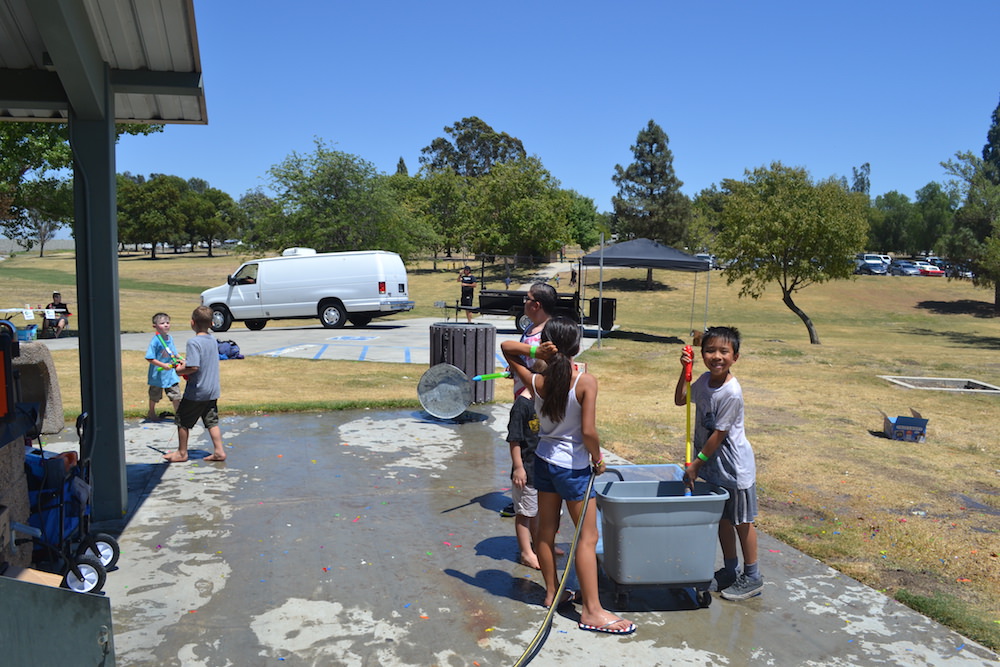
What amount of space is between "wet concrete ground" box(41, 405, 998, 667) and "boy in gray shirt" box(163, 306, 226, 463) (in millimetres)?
365

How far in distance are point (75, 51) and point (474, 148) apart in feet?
292

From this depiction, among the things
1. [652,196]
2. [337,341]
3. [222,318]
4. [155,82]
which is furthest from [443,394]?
[652,196]

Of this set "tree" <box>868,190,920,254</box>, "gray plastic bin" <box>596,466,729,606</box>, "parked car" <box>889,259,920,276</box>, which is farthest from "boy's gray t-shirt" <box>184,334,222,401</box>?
"tree" <box>868,190,920,254</box>

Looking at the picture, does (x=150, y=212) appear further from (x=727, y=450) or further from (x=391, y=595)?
(x=727, y=450)

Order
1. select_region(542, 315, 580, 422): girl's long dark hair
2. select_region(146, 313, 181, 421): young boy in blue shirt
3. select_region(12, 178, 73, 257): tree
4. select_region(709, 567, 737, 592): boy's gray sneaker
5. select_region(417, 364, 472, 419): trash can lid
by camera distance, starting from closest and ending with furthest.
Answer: select_region(542, 315, 580, 422): girl's long dark hair < select_region(709, 567, 737, 592): boy's gray sneaker < select_region(146, 313, 181, 421): young boy in blue shirt < select_region(417, 364, 472, 419): trash can lid < select_region(12, 178, 73, 257): tree

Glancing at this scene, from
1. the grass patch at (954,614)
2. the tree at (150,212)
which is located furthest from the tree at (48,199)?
the tree at (150,212)

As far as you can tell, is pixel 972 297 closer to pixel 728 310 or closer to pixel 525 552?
pixel 728 310

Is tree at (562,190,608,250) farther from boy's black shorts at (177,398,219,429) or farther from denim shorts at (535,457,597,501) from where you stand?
denim shorts at (535,457,597,501)

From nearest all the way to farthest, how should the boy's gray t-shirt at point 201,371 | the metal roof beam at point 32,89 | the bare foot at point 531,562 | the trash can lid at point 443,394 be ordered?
the bare foot at point 531,562 → the metal roof beam at point 32,89 → the boy's gray t-shirt at point 201,371 → the trash can lid at point 443,394

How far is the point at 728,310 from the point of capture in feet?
132

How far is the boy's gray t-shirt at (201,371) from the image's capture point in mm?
7066

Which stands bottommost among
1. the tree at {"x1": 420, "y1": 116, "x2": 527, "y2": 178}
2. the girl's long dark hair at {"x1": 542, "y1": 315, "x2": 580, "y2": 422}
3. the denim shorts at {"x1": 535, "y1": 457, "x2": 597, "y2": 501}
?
the denim shorts at {"x1": 535, "y1": 457, "x2": 597, "y2": 501}

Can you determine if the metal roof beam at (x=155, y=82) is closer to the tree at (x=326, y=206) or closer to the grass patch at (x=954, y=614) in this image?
the grass patch at (x=954, y=614)

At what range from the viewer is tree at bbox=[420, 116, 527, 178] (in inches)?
3541
